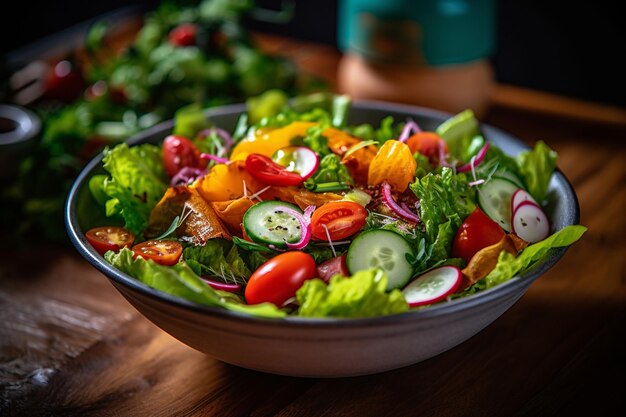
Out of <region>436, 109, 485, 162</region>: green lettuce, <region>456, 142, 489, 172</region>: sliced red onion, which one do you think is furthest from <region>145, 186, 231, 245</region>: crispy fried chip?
<region>436, 109, 485, 162</region>: green lettuce

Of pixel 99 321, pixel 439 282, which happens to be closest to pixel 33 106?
pixel 99 321

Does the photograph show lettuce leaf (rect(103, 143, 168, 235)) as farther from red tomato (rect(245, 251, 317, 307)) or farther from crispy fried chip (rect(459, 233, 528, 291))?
crispy fried chip (rect(459, 233, 528, 291))

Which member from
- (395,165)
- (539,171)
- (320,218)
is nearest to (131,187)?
(320,218)

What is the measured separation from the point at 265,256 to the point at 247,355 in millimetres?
269

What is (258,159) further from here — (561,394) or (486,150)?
(561,394)

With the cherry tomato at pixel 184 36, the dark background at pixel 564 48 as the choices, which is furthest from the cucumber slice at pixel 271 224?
the dark background at pixel 564 48

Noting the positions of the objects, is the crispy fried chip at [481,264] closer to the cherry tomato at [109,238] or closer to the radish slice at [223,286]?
the radish slice at [223,286]

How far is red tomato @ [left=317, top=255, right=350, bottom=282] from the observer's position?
5.15 ft

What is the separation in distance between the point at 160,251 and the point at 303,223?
1.05 feet

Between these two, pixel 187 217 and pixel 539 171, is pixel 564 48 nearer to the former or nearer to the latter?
pixel 539 171

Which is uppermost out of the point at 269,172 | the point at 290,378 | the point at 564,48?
the point at 269,172

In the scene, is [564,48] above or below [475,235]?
below

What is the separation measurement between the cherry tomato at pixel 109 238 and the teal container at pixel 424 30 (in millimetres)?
1355

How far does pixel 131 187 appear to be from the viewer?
6.18 ft
